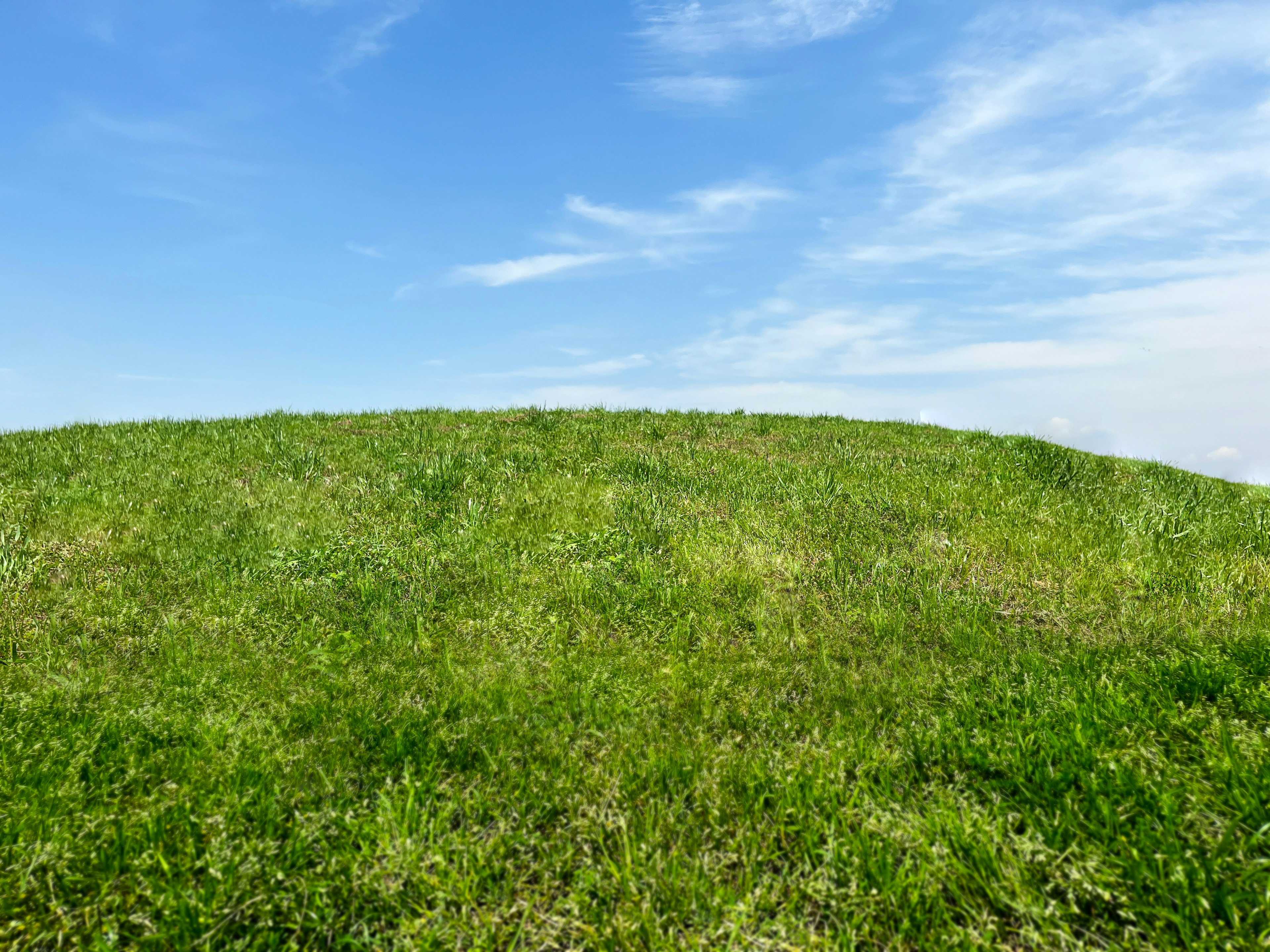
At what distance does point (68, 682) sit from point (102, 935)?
3.16 meters

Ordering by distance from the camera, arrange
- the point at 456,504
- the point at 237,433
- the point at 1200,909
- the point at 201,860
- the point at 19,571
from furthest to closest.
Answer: the point at 237,433 → the point at 456,504 → the point at 19,571 → the point at 201,860 → the point at 1200,909

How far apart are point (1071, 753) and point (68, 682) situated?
285 inches

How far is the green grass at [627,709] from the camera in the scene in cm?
362

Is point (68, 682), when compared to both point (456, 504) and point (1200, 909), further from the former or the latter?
point (1200, 909)

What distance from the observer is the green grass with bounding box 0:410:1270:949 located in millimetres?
3621

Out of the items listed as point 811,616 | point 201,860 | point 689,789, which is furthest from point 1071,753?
point 201,860

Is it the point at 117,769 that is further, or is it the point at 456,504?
the point at 456,504

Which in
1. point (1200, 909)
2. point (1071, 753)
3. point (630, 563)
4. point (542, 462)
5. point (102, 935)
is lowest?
point (102, 935)

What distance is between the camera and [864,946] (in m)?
3.48

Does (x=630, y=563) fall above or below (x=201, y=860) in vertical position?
above

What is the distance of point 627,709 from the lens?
5547 mm

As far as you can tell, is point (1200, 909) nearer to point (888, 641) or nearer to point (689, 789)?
point (689, 789)

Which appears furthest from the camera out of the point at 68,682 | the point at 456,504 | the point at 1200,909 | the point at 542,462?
the point at 542,462

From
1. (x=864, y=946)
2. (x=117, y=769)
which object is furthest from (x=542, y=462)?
(x=864, y=946)
